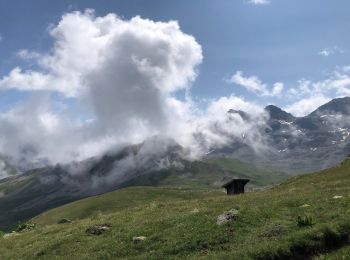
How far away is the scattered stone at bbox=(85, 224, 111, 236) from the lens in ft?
129

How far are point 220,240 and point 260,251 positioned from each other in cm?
460

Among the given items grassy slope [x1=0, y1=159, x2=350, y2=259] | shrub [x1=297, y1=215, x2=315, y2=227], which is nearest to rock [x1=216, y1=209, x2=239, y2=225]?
grassy slope [x1=0, y1=159, x2=350, y2=259]

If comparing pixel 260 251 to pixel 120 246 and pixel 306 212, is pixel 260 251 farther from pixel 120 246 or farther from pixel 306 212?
pixel 120 246

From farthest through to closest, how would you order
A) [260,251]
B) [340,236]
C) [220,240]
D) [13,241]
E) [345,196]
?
1. [13,241]
2. [345,196]
3. [220,240]
4. [340,236]
5. [260,251]

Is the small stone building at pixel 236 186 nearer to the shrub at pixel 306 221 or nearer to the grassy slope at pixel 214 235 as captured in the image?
the grassy slope at pixel 214 235

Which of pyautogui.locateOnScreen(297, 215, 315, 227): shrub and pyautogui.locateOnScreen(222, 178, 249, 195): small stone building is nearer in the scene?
pyautogui.locateOnScreen(297, 215, 315, 227): shrub

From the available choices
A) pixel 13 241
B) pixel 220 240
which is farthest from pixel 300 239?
pixel 13 241

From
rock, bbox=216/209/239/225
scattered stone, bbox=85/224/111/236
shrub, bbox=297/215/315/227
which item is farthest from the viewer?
scattered stone, bbox=85/224/111/236

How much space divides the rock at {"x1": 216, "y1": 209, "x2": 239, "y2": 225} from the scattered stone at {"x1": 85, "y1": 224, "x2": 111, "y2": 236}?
10.7 meters

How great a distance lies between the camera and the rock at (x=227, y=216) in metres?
33.6

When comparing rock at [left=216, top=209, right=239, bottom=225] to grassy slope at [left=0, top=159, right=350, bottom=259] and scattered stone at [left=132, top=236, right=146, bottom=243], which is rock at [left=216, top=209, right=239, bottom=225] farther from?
scattered stone at [left=132, top=236, right=146, bottom=243]

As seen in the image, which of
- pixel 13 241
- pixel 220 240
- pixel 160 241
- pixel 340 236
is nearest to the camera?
pixel 340 236

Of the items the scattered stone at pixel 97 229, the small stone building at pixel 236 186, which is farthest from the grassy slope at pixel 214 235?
the small stone building at pixel 236 186

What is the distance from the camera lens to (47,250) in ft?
120
